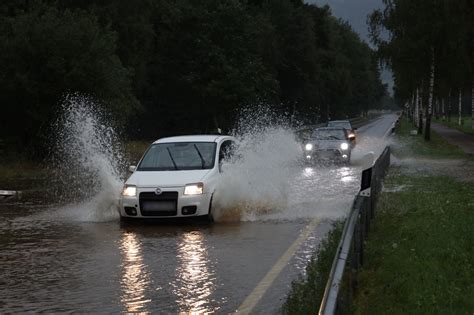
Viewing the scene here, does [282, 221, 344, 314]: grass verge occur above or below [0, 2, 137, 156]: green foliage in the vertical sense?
below

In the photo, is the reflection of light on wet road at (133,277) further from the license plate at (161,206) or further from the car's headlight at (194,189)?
the car's headlight at (194,189)

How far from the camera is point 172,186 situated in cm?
1219

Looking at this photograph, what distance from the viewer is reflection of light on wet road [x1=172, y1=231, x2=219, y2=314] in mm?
6715

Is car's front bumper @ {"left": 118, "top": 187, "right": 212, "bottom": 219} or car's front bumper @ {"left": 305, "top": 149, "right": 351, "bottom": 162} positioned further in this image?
car's front bumper @ {"left": 305, "top": 149, "right": 351, "bottom": 162}

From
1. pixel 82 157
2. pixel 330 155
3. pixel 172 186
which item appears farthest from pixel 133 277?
pixel 82 157

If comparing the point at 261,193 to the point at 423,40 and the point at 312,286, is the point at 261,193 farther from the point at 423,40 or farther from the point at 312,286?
the point at 423,40

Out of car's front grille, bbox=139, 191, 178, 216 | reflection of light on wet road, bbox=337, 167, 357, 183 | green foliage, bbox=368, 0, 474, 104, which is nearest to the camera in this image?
car's front grille, bbox=139, 191, 178, 216

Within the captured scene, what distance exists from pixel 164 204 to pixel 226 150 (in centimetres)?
282

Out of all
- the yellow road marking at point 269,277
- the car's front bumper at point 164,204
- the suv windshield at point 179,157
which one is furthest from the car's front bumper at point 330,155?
the yellow road marking at point 269,277

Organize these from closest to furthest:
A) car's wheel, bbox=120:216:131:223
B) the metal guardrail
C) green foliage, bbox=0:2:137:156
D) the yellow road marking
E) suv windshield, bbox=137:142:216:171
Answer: the metal guardrail → the yellow road marking → car's wheel, bbox=120:216:131:223 → suv windshield, bbox=137:142:216:171 → green foliage, bbox=0:2:137:156

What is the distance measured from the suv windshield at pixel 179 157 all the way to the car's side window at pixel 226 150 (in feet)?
0.68

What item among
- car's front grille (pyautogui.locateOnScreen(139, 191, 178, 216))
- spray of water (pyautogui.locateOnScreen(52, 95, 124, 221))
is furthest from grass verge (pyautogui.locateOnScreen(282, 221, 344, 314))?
spray of water (pyautogui.locateOnScreen(52, 95, 124, 221))

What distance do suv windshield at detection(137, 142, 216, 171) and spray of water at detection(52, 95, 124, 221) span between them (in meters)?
1.02

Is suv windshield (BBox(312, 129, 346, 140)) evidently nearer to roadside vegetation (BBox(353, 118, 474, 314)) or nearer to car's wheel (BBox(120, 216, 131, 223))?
roadside vegetation (BBox(353, 118, 474, 314))
